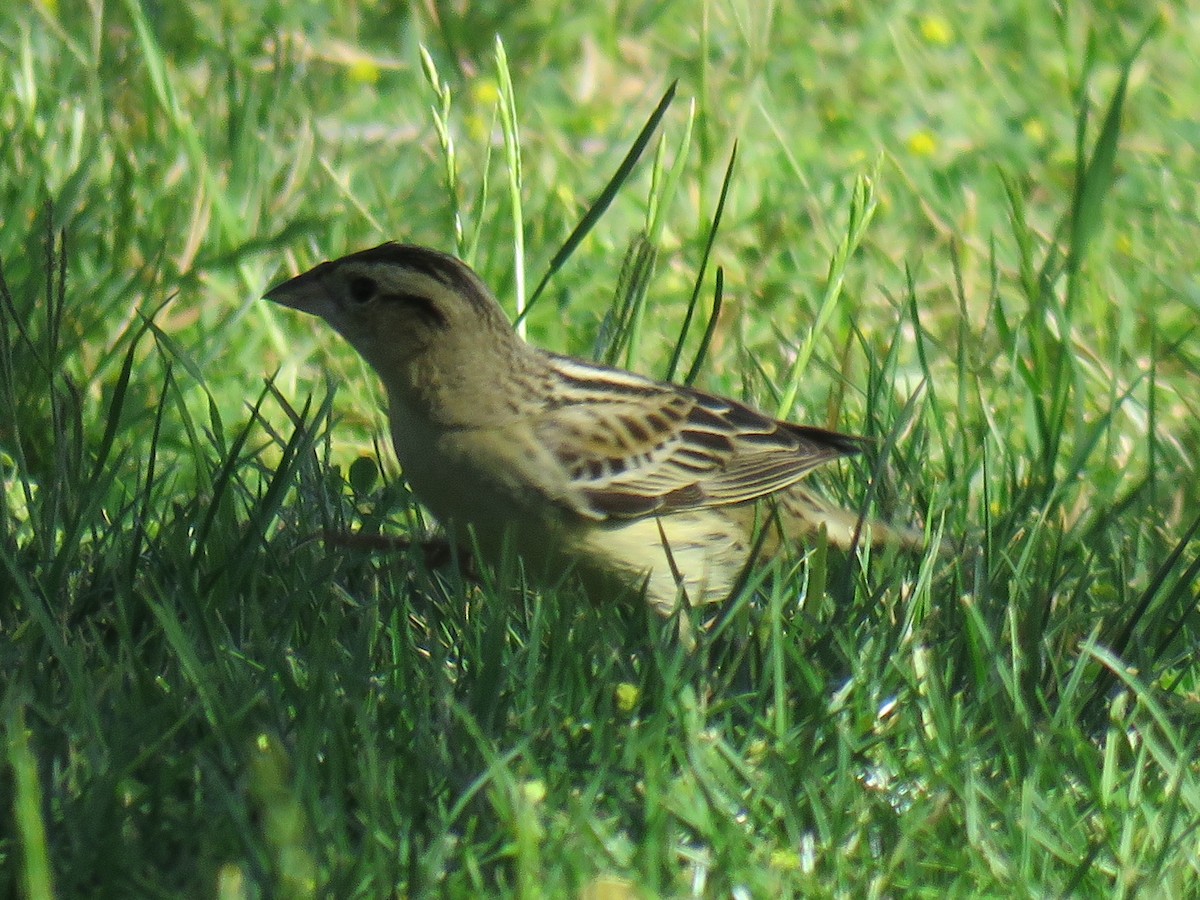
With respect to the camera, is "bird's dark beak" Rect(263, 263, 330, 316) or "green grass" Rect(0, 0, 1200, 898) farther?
"bird's dark beak" Rect(263, 263, 330, 316)

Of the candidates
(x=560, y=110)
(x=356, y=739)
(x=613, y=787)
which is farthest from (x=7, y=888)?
(x=560, y=110)

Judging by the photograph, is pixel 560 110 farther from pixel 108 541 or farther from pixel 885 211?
pixel 108 541

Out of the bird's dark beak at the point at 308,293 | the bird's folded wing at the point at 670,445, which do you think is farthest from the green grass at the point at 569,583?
the bird's dark beak at the point at 308,293

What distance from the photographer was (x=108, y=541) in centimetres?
436

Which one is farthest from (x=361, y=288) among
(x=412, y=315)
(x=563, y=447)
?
(x=563, y=447)

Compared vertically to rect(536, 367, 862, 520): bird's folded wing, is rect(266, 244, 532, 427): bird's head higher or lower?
higher

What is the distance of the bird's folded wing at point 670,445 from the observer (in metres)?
4.82

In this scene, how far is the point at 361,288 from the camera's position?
489 cm

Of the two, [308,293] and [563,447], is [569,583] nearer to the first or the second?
[563,447]

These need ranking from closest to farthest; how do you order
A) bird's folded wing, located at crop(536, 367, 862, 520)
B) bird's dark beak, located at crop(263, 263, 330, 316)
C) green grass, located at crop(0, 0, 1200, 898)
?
green grass, located at crop(0, 0, 1200, 898) → bird's folded wing, located at crop(536, 367, 862, 520) → bird's dark beak, located at crop(263, 263, 330, 316)

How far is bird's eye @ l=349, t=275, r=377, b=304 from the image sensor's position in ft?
16.0

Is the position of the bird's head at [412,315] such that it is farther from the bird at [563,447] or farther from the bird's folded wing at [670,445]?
the bird's folded wing at [670,445]

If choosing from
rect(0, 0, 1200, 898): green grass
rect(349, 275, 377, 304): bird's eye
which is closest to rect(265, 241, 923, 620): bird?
rect(349, 275, 377, 304): bird's eye

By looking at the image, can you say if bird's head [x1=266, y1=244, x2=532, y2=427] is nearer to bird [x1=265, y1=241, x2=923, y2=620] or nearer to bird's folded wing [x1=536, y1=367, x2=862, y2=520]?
bird [x1=265, y1=241, x2=923, y2=620]
